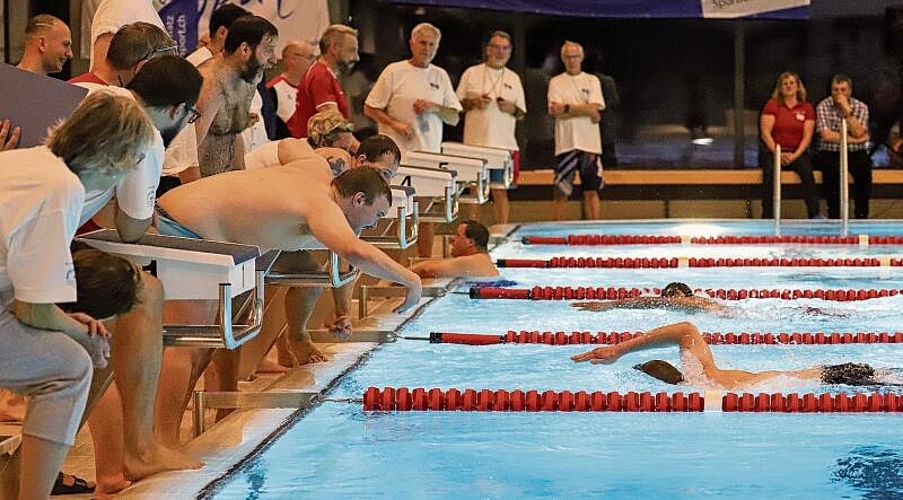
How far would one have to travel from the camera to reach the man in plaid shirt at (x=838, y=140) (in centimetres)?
1295

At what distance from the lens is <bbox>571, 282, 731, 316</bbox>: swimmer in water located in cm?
725

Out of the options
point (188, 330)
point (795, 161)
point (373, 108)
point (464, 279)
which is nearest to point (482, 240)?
point (464, 279)

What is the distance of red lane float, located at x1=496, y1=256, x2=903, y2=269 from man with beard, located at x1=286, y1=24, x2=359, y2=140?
195cm

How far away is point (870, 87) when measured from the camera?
14.7 metres

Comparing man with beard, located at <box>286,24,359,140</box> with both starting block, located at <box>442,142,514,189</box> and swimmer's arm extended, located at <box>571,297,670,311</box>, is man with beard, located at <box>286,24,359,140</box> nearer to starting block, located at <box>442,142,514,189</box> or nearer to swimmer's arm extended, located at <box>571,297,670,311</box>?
swimmer's arm extended, located at <box>571,297,670,311</box>

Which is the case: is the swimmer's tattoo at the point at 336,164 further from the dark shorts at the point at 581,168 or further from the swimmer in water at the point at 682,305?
the dark shorts at the point at 581,168

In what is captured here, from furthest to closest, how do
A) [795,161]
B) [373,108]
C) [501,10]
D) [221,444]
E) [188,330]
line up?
[501,10]
[795,161]
[373,108]
[221,444]
[188,330]

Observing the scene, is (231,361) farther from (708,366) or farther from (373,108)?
(373,108)

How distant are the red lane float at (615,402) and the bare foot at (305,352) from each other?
755 mm

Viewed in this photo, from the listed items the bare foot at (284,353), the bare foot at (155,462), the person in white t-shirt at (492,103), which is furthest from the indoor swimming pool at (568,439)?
the person in white t-shirt at (492,103)

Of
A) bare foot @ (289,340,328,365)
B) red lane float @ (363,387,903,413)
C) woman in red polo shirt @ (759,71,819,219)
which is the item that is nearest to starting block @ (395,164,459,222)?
bare foot @ (289,340,328,365)

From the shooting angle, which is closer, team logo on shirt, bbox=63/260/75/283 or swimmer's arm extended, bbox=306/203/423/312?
team logo on shirt, bbox=63/260/75/283

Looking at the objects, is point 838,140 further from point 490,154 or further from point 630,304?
point 630,304

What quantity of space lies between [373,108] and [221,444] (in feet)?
18.9
